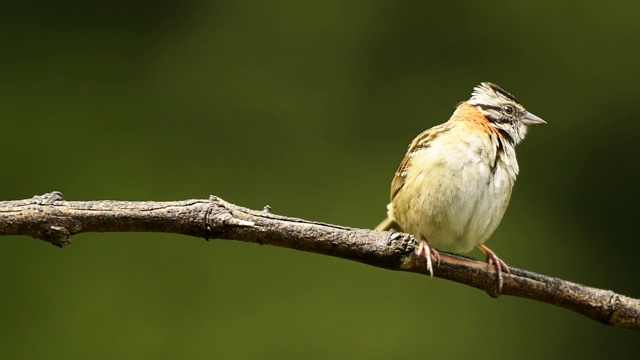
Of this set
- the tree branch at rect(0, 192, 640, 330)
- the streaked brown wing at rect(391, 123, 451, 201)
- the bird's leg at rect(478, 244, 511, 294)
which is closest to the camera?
the tree branch at rect(0, 192, 640, 330)

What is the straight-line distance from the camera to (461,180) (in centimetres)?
338

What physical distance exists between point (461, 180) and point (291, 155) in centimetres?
195

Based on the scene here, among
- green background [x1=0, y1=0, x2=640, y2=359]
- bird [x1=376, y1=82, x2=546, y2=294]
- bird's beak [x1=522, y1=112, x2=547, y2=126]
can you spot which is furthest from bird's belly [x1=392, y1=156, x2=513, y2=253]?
green background [x1=0, y1=0, x2=640, y2=359]

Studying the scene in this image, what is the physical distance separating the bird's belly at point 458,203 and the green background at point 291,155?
160 centimetres

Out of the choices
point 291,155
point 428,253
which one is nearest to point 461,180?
point 428,253

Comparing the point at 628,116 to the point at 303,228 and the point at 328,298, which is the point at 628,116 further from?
the point at 303,228

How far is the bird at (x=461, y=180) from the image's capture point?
133 inches

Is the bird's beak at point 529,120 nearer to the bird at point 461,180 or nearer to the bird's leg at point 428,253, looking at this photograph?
the bird at point 461,180

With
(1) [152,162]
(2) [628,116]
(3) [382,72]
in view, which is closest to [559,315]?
(2) [628,116]

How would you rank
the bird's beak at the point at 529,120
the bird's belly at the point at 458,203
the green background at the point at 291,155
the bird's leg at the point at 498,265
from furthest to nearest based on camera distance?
the green background at the point at 291,155
the bird's beak at the point at 529,120
the bird's belly at the point at 458,203
the bird's leg at the point at 498,265

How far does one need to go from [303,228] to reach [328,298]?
92.4 inches

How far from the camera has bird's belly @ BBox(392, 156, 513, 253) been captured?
338 centimetres

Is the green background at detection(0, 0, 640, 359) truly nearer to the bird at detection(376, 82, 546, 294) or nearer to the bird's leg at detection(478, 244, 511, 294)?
the bird at detection(376, 82, 546, 294)

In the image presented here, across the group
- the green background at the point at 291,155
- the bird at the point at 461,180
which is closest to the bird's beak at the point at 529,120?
the bird at the point at 461,180
